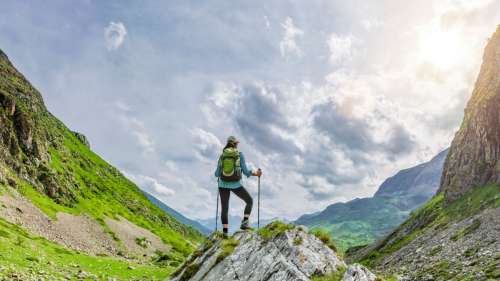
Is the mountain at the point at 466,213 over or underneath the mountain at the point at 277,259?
over

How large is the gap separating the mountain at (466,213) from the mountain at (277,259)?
50.8 metres

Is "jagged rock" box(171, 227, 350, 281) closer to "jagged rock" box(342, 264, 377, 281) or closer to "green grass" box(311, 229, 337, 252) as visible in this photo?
"green grass" box(311, 229, 337, 252)

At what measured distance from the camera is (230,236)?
2191 centimetres

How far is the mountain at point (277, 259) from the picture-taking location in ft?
49.0

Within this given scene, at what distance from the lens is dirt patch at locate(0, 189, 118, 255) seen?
85.9 metres

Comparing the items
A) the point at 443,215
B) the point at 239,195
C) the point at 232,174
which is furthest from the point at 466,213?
the point at 232,174

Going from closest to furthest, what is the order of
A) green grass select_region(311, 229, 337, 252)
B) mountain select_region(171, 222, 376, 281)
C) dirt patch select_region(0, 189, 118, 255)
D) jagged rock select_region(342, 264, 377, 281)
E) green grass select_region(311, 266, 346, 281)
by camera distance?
jagged rock select_region(342, 264, 377, 281) < green grass select_region(311, 266, 346, 281) < mountain select_region(171, 222, 376, 281) < green grass select_region(311, 229, 337, 252) < dirt patch select_region(0, 189, 118, 255)

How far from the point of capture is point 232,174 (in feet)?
67.4

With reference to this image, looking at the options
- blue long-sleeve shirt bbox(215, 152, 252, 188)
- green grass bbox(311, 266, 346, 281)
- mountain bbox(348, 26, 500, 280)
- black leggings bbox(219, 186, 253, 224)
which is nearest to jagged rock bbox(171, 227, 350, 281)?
green grass bbox(311, 266, 346, 281)

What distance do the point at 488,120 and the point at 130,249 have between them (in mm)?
145614

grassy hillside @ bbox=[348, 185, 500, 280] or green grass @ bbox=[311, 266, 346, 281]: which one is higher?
grassy hillside @ bbox=[348, 185, 500, 280]

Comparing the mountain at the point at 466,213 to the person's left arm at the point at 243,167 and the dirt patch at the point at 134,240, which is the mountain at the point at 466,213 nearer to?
the person's left arm at the point at 243,167

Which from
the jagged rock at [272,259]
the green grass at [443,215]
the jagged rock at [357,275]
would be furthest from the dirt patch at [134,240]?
the jagged rock at [357,275]

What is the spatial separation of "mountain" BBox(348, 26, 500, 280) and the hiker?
5009 cm
